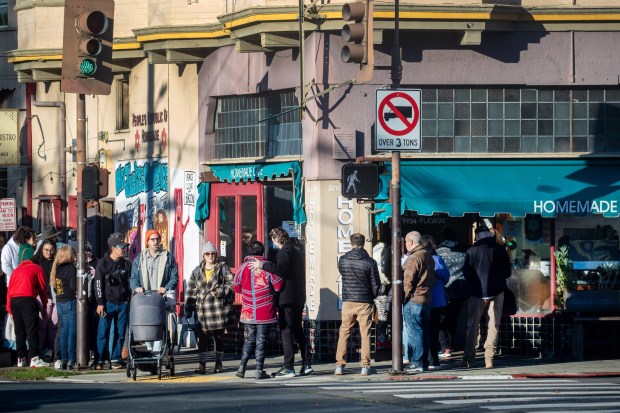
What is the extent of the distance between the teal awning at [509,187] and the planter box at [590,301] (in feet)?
4.19

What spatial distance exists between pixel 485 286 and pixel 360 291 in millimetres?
1968

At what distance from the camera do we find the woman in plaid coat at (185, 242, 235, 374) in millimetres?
20500

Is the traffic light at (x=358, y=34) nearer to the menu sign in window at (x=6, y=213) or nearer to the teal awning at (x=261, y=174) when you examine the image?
the teal awning at (x=261, y=174)

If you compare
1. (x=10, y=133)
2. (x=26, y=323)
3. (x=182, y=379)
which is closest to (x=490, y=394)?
(x=182, y=379)

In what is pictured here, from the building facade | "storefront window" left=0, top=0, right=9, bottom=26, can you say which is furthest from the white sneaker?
"storefront window" left=0, top=0, right=9, bottom=26

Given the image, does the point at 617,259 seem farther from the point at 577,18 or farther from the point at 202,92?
the point at 202,92

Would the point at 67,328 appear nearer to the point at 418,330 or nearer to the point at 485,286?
the point at 418,330

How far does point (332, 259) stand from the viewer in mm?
22453

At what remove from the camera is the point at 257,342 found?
19734 mm

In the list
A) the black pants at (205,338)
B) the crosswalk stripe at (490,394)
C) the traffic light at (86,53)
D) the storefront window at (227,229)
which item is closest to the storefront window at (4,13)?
the storefront window at (227,229)

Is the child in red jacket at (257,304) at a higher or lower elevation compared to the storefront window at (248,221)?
lower

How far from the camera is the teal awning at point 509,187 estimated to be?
22.0 metres

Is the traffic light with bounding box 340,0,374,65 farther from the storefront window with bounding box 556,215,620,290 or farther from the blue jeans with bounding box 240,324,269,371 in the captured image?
the storefront window with bounding box 556,215,620,290

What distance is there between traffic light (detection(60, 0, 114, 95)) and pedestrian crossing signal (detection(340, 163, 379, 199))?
3474 mm
